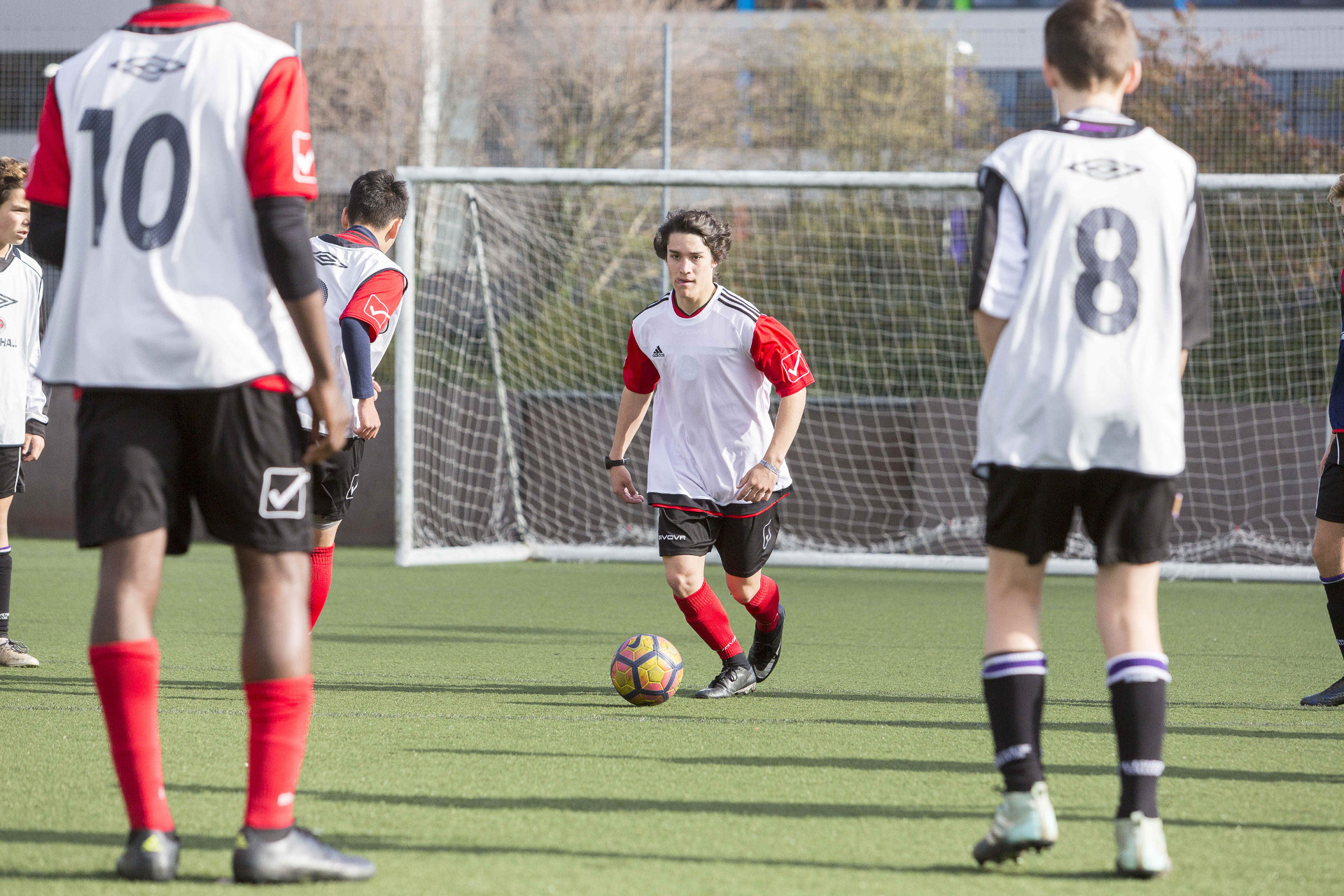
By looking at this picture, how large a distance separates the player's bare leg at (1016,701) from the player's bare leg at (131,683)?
152 cm

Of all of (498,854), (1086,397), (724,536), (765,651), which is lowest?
(765,651)

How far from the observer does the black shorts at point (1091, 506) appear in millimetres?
2652

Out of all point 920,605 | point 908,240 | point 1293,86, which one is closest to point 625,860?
point 920,605

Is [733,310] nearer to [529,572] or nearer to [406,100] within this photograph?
[529,572]

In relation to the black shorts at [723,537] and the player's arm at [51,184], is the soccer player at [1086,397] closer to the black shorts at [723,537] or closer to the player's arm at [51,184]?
the player's arm at [51,184]

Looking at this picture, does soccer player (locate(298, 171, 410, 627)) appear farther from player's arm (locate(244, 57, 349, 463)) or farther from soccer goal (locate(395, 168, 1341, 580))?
soccer goal (locate(395, 168, 1341, 580))

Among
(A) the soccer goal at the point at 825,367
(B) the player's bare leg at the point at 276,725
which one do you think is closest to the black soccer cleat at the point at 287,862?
(B) the player's bare leg at the point at 276,725

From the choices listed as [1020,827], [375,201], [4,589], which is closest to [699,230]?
[375,201]

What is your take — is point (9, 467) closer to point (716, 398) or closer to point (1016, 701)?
point (716, 398)

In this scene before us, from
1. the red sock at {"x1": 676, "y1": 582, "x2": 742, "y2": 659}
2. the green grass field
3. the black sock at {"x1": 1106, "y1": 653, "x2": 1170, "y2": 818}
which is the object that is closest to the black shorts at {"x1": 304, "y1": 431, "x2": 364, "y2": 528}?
the green grass field

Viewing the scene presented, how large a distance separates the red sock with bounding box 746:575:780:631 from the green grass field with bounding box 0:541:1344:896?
278mm

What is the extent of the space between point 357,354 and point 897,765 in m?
2.47

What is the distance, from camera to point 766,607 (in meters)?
5.16

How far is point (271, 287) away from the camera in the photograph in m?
2.64
